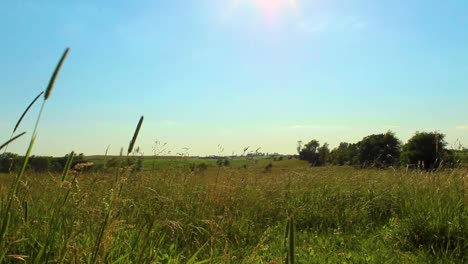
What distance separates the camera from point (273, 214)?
6.74m

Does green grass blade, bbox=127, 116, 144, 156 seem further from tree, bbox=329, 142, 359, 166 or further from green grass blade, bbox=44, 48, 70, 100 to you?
tree, bbox=329, 142, 359, 166

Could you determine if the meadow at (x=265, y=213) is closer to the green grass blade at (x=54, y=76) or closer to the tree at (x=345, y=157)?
the green grass blade at (x=54, y=76)

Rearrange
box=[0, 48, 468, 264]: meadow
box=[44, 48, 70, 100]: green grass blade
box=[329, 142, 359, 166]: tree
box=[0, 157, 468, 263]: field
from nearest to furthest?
box=[44, 48, 70, 100]: green grass blade, box=[0, 48, 468, 264]: meadow, box=[0, 157, 468, 263]: field, box=[329, 142, 359, 166]: tree

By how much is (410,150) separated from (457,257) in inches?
1691

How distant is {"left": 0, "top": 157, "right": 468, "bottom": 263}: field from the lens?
3.52 metres

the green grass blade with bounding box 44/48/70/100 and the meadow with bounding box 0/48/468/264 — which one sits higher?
the green grass blade with bounding box 44/48/70/100

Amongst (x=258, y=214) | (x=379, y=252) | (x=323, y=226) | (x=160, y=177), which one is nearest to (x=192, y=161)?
(x=160, y=177)

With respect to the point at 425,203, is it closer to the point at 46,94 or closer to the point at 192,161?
the point at 192,161

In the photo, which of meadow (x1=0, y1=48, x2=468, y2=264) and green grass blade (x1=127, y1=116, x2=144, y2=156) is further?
meadow (x1=0, y1=48, x2=468, y2=264)

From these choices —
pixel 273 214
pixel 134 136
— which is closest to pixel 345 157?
pixel 273 214

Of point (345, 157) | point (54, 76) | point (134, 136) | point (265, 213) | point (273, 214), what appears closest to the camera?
point (54, 76)

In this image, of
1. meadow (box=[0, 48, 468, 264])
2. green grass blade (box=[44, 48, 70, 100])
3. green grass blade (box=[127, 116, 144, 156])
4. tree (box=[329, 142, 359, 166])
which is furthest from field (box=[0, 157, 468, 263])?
tree (box=[329, 142, 359, 166])

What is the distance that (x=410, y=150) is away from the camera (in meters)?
43.4

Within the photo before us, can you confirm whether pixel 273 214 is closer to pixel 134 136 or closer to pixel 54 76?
pixel 134 136
